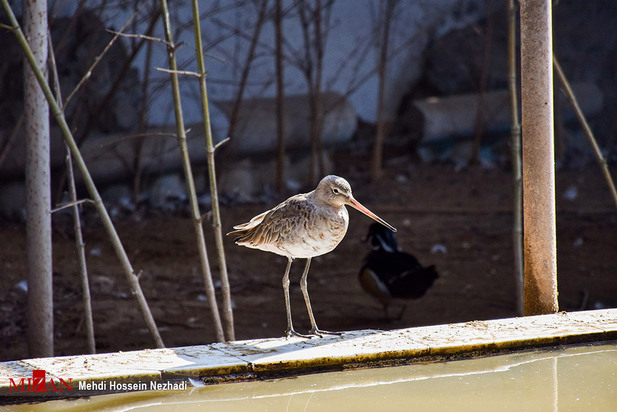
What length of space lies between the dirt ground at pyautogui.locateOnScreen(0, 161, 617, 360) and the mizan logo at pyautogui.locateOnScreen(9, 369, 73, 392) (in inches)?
93.6

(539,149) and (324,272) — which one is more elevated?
(539,149)

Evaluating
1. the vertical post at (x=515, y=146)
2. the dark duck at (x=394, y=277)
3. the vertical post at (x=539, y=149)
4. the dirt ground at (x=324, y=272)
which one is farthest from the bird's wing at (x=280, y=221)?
the dark duck at (x=394, y=277)

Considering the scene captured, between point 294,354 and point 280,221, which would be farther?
point 280,221

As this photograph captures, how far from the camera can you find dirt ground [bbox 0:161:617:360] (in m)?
5.39

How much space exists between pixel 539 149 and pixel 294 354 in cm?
151

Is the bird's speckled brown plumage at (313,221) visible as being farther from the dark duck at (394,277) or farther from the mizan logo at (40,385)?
the dark duck at (394,277)

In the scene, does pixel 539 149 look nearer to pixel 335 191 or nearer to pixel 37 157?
pixel 335 191

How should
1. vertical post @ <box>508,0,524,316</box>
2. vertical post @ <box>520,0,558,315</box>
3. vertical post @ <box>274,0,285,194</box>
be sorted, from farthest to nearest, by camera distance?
1. vertical post @ <box>274,0,285,194</box>
2. vertical post @ <box>508,0,524,316</box>
3. vertical post @ <box>520,0,558,315</box>

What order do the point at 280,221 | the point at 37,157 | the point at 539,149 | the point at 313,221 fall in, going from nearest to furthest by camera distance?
1. the point at 313,221
2. the point at 280,221
3. the point at 539,149
4. the point at 37,157

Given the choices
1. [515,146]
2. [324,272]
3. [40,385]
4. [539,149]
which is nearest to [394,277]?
[324,272]

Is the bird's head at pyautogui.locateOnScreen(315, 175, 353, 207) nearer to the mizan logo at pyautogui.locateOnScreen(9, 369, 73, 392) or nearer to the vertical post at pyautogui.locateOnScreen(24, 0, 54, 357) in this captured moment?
the mizan logo at pyautogui.locateOnScreen(9, 369, 73, 392)

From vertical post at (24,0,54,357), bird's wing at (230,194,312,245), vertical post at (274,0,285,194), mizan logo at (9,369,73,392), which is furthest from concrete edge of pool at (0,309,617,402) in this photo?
vertical post at (274,0,285,194)

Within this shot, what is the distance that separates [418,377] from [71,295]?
374 centimetres

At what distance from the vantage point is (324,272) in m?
6.67
